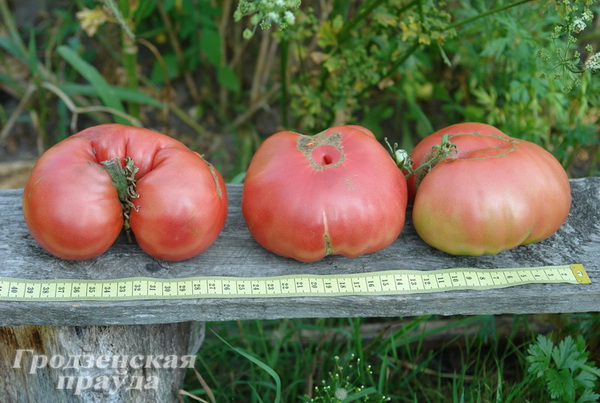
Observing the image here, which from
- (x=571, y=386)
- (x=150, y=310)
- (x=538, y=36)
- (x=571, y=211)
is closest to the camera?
(x=150, y=310)

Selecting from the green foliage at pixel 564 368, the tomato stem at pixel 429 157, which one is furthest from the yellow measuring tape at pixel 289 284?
the tomato stem at pixel 429 157

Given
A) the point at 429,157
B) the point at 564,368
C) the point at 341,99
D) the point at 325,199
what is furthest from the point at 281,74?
the point at 564,368

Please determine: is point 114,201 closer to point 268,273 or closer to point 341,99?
point 268,273

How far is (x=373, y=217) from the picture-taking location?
5.41ft

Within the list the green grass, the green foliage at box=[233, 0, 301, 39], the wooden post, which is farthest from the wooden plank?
the green foliage at box=[233, 0, 301, 39]

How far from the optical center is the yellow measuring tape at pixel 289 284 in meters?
1.64

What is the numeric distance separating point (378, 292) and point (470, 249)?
0.30m

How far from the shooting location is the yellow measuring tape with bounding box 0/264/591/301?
164 centimetres

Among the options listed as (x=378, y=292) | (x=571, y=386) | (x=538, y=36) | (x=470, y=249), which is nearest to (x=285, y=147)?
(x=378, y=292)

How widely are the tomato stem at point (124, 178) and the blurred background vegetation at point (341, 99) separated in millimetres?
500

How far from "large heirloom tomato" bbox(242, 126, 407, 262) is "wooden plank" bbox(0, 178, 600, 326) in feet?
0.30

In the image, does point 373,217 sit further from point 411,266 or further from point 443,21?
point 443,21

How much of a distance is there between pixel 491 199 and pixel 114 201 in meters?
1.04

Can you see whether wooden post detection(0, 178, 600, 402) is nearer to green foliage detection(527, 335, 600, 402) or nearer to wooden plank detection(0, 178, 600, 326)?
wooden plank detection(0, 178, 600, 326)
